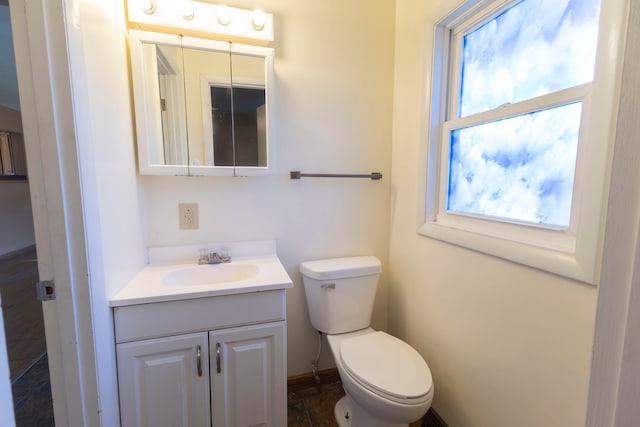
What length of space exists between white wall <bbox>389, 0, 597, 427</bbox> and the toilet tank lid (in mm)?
230

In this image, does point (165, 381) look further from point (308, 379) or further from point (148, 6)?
point (148, 6)

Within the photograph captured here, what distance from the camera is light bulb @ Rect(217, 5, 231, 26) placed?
1.34 meters

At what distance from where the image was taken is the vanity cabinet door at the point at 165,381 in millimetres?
1058

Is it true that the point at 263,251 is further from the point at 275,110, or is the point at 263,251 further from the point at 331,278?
the point at 275,110

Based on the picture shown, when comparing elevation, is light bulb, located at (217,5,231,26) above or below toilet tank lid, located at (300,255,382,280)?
above

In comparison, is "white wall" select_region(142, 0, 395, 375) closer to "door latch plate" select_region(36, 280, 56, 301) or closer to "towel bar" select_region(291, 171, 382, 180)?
"towel bar" select_region(291, 171, 382, 180)

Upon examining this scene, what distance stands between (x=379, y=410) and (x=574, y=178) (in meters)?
1.06

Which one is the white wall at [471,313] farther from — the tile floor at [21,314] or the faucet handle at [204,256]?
the tile floor at [21,314]

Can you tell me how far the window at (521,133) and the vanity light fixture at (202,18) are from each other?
88 centimetres

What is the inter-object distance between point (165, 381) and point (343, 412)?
91cm

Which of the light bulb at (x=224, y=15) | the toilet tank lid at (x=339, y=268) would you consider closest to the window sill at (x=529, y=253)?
the toilet tank lid at (x=339, y=268)

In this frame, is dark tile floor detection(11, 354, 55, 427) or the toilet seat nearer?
the toilet seat

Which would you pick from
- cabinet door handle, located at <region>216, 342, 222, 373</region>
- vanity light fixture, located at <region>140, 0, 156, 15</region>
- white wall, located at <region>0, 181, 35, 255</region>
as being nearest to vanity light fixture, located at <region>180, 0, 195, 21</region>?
vanity light fixture, located at <region>140, 0, 156, 15</region>

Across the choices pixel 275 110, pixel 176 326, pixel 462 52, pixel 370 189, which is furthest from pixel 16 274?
pixel 462 52
